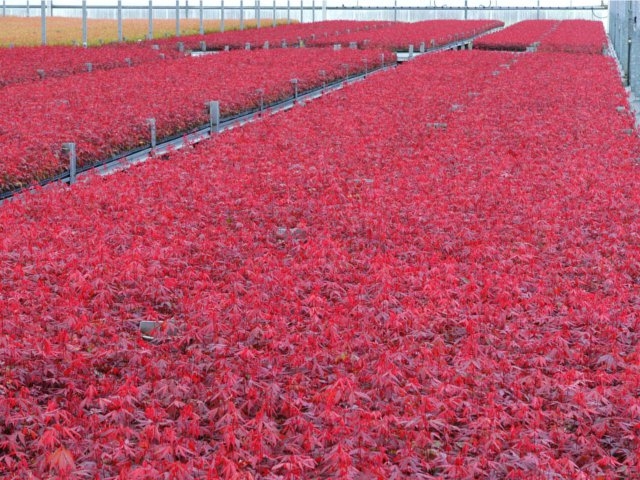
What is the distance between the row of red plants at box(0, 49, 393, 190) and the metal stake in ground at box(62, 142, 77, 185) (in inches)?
4.7

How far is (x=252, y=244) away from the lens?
877cm

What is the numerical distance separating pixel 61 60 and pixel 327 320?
2287 centimetres

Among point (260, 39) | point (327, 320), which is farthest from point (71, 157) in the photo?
point (260, 39)

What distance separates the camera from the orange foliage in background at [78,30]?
4088 cm

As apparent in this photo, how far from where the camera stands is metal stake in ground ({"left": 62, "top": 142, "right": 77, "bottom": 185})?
12828 mm

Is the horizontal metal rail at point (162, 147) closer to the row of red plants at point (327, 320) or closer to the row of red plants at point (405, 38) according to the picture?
the row of red plants at point (327, 320)

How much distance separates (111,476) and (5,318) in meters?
2.28

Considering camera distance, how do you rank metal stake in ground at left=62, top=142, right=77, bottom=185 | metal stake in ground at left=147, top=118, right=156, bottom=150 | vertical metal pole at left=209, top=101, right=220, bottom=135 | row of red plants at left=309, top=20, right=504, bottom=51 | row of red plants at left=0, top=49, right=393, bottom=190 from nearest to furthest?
metal stake in ground at left=62, top=142, right=77, bottom=185, row of red plants at left=0, top=49, right=393, bottom=190, metal stake in ground at left=147, top=118, right=156, bottom=150, vertical metal pole at left=209, top=101, right=220, bottom=135, row of red plants at left=309, top=20, right=504, bottom=51

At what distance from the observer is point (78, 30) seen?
47188 mm

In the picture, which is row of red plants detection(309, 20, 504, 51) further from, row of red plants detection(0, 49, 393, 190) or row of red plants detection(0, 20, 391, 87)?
row of red plants detection(0, 49, 393, 190)

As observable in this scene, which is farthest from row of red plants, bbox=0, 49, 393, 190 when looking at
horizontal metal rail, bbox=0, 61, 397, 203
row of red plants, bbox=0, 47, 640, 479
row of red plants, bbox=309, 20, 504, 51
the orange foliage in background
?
the orange foliage in background

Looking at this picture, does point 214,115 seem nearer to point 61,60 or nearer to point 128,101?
point 128,101

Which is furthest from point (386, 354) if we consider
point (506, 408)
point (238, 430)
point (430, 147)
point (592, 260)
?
point (430, 147)

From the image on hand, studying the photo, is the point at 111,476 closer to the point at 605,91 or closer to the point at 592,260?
the point at 592,260
